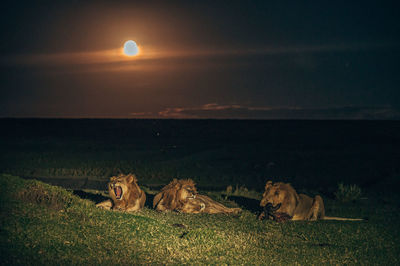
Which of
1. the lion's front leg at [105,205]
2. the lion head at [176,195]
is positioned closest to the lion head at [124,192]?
the lion's front leg at [105,205]

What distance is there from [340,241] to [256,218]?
2.48 metres

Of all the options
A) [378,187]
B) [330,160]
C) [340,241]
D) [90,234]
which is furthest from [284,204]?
[330,160]

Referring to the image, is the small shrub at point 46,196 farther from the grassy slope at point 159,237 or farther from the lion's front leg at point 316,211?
the lion's front leg at point 316,211

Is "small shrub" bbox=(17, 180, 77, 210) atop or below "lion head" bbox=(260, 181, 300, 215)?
below

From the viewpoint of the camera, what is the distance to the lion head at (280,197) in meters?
11.8

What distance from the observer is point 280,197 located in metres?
11.8

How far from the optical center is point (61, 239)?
28.4 ft

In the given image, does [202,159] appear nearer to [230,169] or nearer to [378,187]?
[230,169]

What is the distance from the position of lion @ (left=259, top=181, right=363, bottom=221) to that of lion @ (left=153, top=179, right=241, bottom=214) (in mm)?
1597

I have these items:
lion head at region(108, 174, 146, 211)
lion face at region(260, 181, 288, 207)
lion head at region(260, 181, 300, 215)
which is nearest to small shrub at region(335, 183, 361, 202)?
lion head at region(260, 181, 300, 215)

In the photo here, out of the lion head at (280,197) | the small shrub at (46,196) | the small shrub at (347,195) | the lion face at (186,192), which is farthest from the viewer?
the small shrub at (347,195)

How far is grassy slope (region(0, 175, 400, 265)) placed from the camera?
326 inches

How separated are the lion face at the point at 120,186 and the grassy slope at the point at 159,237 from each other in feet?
2.04

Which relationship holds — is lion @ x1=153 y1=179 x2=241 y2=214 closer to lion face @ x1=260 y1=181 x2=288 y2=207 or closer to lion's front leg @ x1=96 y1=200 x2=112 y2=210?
lion's front leg @ x1=96 y1=200 x2=112 y2=210
